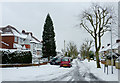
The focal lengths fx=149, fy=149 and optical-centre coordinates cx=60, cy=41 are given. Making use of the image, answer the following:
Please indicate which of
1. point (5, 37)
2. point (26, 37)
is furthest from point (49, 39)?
point (5, 37)

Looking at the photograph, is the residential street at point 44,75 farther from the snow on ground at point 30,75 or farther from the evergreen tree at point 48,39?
the evergreen tree at point 48,39

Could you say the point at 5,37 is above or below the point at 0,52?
above

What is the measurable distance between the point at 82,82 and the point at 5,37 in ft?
120

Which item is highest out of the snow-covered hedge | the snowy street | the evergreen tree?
the evergreen tree

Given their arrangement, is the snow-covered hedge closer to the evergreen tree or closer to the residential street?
the residential street

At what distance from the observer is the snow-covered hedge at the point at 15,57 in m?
26.3

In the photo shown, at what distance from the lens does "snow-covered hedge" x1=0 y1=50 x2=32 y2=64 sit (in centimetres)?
2634

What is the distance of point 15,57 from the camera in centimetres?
2708

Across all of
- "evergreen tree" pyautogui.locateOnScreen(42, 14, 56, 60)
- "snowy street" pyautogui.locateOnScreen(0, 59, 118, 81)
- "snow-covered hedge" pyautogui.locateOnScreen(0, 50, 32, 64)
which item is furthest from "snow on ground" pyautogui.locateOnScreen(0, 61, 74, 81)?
"evergreen tree" pyautogui.locateOnScreen(42, 14, 56, 60)

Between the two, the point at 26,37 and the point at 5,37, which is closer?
the point at 5,37

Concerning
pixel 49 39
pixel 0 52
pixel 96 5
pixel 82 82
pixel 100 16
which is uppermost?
pixel 96 5

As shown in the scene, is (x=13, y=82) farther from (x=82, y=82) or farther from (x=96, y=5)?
(x=96, y=5)

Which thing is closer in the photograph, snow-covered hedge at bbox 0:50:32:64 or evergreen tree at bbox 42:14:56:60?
snow-covered hedge at bbox 0:50:32:64

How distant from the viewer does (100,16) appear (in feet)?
87.6
